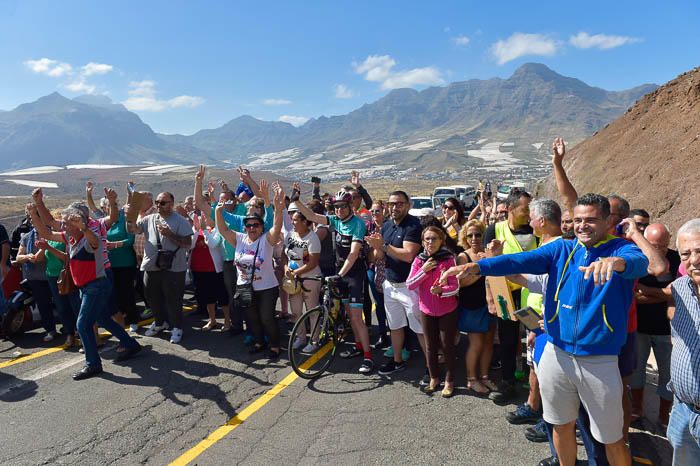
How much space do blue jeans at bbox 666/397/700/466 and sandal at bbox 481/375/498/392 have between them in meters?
2.17

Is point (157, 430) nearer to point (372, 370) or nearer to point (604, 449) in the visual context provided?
point (372, 370)

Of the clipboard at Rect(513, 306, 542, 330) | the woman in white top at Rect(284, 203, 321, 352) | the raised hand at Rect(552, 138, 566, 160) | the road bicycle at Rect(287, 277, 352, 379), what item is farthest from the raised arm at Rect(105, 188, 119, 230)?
the raised hand at Rect(552, 138, 566, 160)

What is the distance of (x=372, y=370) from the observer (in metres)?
5.29

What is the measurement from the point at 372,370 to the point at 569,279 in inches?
124

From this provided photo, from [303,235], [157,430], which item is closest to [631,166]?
[303,235]

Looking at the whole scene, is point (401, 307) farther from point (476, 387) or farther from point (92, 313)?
point (92, 313)

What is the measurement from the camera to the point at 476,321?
15.3 feet

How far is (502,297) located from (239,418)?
9.66 ft

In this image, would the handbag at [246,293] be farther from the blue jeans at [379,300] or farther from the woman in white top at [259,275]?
A: the blue jeans at [379,300]

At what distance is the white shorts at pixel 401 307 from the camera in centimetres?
500

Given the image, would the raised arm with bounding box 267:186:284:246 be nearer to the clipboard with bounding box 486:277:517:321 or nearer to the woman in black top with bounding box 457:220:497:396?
the woman in black top with bounding box 457:220:497:396

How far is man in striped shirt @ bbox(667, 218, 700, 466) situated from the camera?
235 centimetres

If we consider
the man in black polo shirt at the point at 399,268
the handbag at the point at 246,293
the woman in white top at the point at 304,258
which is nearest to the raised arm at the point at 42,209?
the handbag at the point at 246,293

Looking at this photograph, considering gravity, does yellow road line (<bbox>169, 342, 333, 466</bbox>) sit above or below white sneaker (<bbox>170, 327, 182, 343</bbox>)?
below
